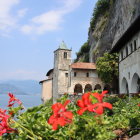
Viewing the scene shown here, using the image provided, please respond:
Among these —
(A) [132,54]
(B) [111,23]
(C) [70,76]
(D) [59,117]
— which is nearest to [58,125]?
(D) [59,117]

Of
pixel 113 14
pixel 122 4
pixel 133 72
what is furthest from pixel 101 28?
pixel 133 72

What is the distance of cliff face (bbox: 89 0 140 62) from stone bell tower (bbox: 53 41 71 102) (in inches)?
232

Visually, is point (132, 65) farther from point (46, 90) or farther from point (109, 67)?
point (46, 90)

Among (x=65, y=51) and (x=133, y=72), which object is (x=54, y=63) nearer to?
(x=65, y=51)

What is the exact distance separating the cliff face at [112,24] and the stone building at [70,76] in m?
4.08

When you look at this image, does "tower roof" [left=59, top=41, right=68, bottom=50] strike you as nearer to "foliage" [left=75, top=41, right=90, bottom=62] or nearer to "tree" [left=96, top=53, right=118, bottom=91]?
"foliage" [left=75, top=41, right=90, bottom=62]

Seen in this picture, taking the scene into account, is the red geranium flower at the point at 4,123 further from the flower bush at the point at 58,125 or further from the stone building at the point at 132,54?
the stone building at the point at 132,54

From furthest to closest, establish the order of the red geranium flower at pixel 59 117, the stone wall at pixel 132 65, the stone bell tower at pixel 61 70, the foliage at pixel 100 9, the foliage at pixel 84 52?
1. the foliage at pixel 84 52
2. the foliage at pixel 100 9
3. the stone bell tower at pixel 61 70
4. the stone wall at pixel 132 65
5. the red geranium flower at pixel 59 117

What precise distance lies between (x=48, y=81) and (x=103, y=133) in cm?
4531

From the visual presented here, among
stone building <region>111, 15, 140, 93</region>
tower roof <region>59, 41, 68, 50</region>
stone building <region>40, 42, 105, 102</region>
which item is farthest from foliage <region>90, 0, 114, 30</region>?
stone building <region>111, 15, 140, 93</region>

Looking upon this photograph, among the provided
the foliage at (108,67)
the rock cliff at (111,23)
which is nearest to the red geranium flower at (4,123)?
the rock cliff at (111,23)

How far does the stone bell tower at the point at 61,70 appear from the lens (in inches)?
1682

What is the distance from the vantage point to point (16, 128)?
81.1 inches

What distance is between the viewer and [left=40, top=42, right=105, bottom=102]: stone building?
139 ft
